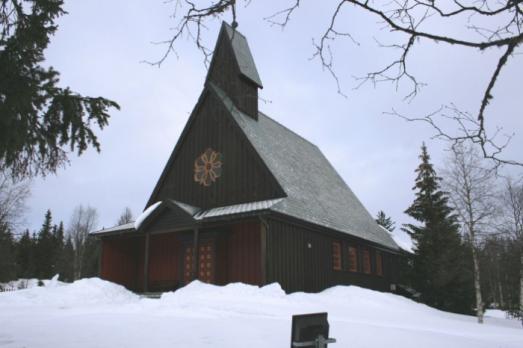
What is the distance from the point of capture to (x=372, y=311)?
571 inches

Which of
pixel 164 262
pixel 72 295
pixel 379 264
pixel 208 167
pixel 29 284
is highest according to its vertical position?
pixel 208 167

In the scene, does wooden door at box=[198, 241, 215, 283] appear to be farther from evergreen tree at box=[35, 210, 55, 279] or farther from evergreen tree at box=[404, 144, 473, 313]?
evergreen tree at box=[35, 210, 55, 279]

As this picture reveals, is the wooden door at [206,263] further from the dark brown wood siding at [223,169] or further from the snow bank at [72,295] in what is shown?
the snow bank at [72,295]

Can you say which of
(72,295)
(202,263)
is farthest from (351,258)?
(72,295)

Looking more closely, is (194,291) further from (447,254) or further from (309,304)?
(447,254)

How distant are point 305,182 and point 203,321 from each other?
502 inches

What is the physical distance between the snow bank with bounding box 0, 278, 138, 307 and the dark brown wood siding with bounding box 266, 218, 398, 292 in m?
5.78

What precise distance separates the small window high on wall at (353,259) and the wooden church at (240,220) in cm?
10

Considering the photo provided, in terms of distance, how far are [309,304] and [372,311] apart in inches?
86.5

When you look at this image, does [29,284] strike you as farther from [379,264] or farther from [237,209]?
[379,264]

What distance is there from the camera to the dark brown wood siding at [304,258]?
16.7m

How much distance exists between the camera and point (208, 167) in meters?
20.2

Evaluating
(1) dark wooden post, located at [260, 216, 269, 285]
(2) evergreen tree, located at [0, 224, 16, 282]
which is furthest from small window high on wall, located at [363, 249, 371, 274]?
(2) evergreen tree, located at [0, 224, 16, 282]

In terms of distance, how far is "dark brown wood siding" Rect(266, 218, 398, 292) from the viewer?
16.7 meters
